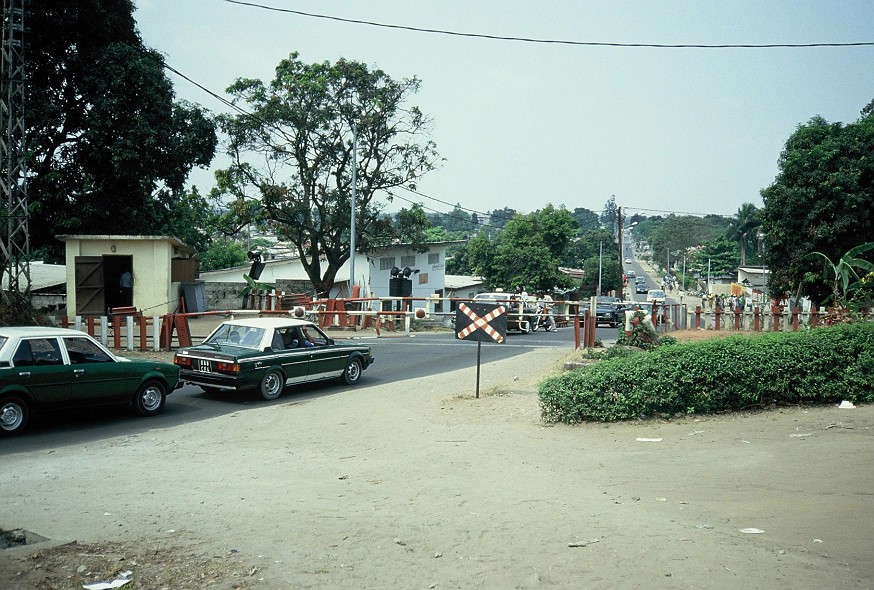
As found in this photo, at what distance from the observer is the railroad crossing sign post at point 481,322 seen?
1289 centimetres

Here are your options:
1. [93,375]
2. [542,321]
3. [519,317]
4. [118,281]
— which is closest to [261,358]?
[93,375]

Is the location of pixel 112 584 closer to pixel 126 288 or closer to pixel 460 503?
pixel 460 503

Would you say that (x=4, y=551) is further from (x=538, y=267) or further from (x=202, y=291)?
(x=538, y=267)

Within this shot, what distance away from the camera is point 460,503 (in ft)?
22.9

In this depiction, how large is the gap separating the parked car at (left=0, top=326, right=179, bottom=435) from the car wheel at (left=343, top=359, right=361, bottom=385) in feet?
13.7

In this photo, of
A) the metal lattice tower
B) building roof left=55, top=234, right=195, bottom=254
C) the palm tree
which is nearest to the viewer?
the metal lattice tower

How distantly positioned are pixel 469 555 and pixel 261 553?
158cm

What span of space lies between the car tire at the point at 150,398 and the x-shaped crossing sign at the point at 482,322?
16.4 ft

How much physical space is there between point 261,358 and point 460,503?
7048 millimetres

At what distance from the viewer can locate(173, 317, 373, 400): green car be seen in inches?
505

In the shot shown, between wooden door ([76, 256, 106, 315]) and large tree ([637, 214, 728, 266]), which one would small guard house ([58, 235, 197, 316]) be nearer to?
wooden door ([76, 256, 106, 315])

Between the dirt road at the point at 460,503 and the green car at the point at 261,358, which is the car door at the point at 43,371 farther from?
the green car at the point at 261,358

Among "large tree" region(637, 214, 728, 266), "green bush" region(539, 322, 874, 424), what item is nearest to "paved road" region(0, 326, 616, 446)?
"green bush" region(539, 322, 874, 424)

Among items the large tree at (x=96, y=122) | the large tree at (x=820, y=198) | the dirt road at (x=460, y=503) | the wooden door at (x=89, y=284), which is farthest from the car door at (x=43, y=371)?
the large tree at (x=820, y=198)
